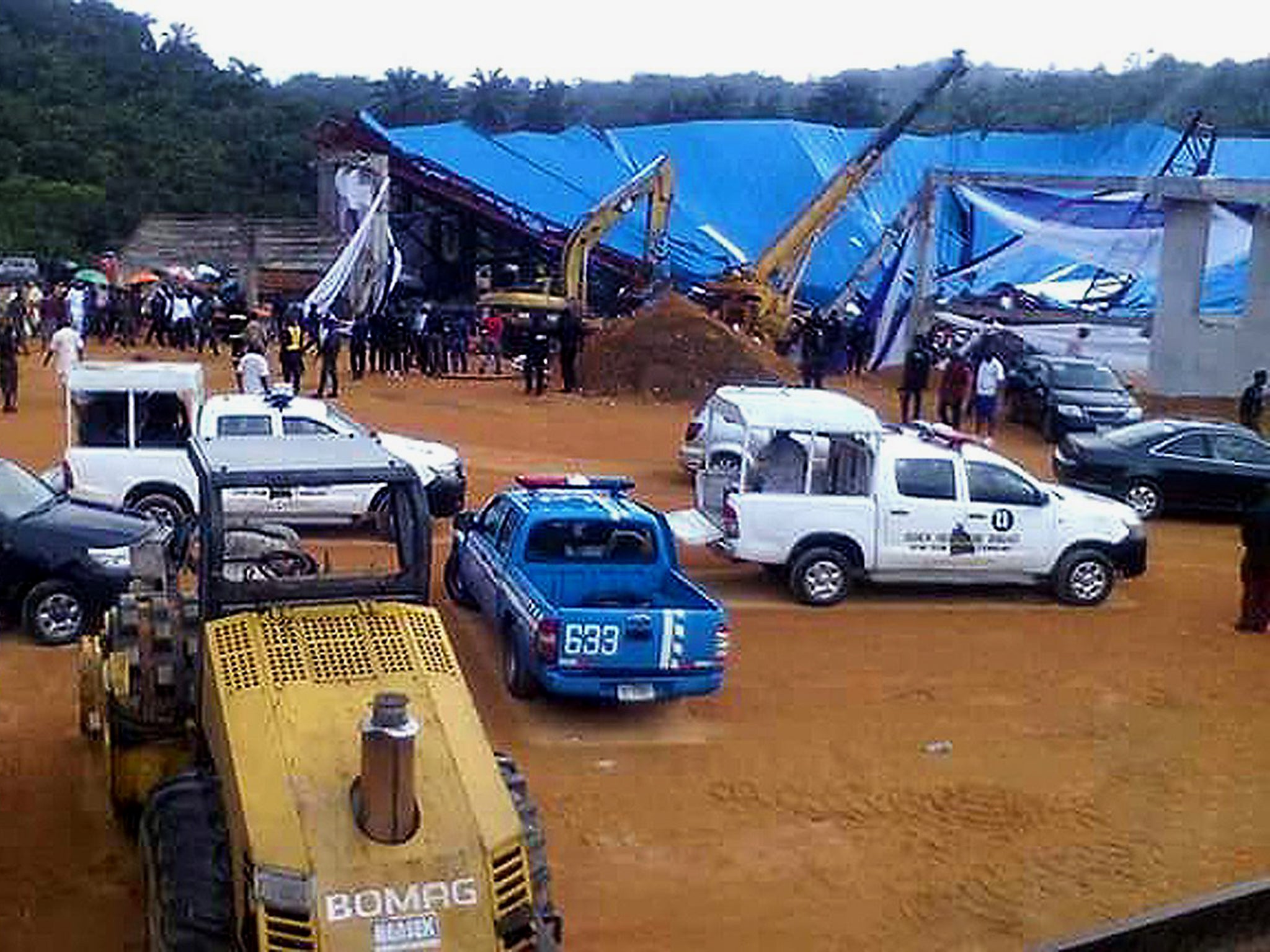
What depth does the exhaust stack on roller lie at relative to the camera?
5.80 m

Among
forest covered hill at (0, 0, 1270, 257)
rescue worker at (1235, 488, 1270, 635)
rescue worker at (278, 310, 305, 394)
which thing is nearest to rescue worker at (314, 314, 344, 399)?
rescue worker at (278, 310, 305, 394)

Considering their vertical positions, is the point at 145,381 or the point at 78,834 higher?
the point at 145,381

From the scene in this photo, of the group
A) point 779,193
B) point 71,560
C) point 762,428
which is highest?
point 779,193

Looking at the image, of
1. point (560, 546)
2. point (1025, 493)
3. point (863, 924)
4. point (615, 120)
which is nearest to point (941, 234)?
point (1025, 493)

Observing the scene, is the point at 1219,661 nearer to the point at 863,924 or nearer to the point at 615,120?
the point at 863,924

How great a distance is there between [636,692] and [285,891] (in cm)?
534

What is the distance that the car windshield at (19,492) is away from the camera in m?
12.4

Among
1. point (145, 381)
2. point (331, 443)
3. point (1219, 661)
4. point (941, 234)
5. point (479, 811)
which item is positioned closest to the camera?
point (479, 811)

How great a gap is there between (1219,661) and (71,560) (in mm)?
9809

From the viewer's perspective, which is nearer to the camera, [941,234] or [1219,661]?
[1219,661]

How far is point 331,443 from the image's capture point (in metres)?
8.24

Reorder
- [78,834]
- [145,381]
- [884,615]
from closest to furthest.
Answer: [78,834], [884,615], [145,381]

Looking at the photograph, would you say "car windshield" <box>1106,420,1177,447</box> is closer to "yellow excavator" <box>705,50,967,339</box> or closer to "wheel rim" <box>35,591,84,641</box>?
"wheel rim" <box>35,591,84,641</box>

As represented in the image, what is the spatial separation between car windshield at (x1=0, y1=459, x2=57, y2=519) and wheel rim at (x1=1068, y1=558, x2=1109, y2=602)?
9593 millimetres
